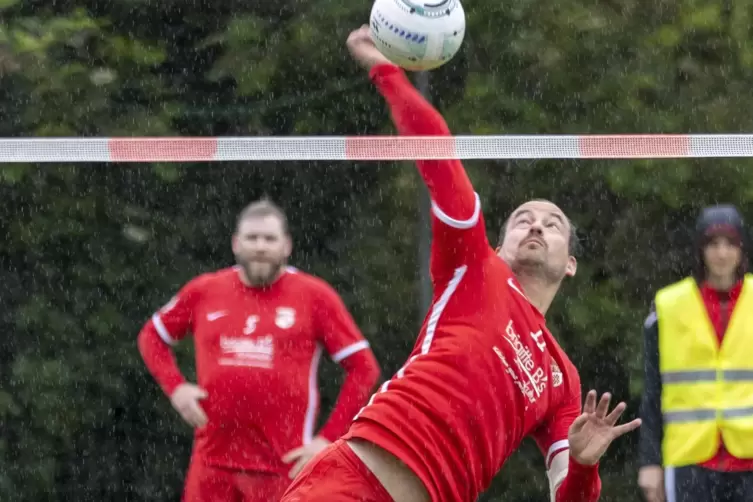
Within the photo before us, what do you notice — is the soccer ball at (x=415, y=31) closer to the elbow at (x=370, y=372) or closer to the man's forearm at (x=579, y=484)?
the man's forearm at (x=579, y=484)

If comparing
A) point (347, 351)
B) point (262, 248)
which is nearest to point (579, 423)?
point (347, 351)

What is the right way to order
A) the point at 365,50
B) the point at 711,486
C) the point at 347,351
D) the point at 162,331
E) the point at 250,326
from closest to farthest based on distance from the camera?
the point at 365,50 < the point at 711,486 < the point at 250,326 < the point at 347,351 < the point at 162,331

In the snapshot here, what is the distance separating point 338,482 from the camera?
12.5ft

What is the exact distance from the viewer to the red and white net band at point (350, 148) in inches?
233

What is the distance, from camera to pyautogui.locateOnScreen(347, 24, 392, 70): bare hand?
435 cm

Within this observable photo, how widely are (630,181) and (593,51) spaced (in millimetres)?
745

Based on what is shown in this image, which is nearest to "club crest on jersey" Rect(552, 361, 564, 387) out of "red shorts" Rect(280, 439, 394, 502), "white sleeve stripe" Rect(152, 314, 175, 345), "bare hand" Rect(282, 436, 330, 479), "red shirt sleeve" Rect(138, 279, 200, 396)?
"red shorts" Rect(280, 439, 394, 502)

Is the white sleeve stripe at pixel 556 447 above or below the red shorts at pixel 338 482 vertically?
above

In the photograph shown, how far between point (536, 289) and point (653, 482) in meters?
1.96

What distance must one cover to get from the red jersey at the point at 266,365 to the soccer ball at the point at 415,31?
1.91 meters

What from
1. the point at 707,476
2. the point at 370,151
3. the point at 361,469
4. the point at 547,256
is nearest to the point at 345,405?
the point at 370,151

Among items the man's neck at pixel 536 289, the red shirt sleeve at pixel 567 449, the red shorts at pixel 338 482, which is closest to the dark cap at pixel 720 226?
the man's neck at pixel 536 289

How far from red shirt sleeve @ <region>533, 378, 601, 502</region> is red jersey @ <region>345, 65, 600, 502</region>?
2 centimetres

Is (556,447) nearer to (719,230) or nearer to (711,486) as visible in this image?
(711,486)
